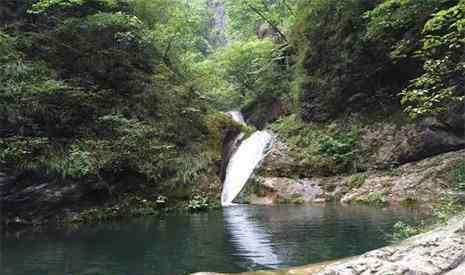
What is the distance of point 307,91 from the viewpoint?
2023 cm

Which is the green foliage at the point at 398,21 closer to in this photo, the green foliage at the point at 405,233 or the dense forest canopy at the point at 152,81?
the dense forest canopy at the point at 152,81

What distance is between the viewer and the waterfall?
17.9 metres

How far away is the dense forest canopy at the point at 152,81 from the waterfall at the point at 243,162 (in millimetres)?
792

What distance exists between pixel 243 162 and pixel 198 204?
3857mm

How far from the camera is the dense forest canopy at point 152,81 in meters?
13.4

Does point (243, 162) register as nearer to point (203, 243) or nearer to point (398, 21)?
point (398, 21)

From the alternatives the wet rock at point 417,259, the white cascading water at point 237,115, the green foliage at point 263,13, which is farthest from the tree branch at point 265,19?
the wet rock at point 417,259

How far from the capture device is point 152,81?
57.5 feet

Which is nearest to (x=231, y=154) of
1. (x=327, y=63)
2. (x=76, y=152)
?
(x=327, y=63)

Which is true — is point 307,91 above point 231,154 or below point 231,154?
above

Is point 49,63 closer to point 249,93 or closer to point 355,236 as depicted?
point 355,236

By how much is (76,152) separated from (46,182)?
3.85 ft

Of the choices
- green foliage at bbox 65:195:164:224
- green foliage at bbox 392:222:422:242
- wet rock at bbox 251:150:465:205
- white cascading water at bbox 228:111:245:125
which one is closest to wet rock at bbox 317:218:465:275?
green foliage at bbox 392:222:422:242

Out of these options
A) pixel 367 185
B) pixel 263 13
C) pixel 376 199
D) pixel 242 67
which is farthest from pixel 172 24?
pixel 376 199
